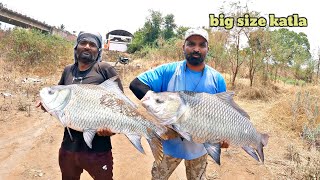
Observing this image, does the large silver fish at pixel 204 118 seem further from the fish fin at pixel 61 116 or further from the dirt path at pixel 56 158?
the dirt path at pixel 56 158

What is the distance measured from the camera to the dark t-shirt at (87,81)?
9.55 ft

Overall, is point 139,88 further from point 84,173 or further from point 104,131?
point 84,173

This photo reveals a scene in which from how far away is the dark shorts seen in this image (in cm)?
292

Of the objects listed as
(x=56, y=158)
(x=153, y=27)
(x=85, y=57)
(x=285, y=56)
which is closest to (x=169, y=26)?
(x=153, y=27)

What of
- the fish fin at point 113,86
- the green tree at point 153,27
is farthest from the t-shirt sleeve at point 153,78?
the green tree at point 153,27

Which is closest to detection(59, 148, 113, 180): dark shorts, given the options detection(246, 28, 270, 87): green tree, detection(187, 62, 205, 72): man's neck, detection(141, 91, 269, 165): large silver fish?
detection(141, 91, 269, 165): large silver fish

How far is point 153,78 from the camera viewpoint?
2846 mm

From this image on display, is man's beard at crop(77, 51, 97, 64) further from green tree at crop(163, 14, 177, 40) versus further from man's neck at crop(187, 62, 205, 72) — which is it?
green tree at crop(163, 14, 177, 40)

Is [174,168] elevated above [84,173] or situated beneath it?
elevated above

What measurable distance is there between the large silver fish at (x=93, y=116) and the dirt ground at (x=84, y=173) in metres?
2.69

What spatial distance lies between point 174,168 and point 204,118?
80 centimetres

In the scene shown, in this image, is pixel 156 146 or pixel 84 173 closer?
pixel 156 146

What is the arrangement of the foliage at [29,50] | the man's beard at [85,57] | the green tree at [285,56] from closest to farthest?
the man's beard at [85,57] → the foliage at [29,50] → the green tree at [285,56]

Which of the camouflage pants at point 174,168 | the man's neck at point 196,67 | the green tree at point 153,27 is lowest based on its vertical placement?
the camouflage pants at point 174,168
